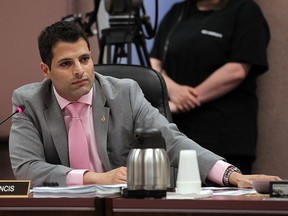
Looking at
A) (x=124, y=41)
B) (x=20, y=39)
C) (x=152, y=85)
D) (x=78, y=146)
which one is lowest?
(x=78, y=146)

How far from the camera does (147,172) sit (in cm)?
185

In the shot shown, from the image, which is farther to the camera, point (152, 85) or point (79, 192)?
point (152, 85)

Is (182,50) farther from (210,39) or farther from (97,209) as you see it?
(97,209)

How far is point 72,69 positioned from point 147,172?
1039 millimetres

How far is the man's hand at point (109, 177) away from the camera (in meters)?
2.35

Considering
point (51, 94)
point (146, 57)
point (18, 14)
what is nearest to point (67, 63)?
point (51, 94)

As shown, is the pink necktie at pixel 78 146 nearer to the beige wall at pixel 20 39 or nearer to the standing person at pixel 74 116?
the standing person at pixel 74 116

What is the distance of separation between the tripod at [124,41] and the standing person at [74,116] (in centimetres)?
91

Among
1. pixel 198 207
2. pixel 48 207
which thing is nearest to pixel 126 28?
pixel 48 207

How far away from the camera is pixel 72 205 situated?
1779mm

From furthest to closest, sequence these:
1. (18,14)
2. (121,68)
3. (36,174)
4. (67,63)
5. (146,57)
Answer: (18,14) < (146,57) < (121,68) < (67,63) < (36,174)

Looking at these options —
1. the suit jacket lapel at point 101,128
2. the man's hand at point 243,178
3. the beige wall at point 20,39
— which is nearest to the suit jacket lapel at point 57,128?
the suit jacket lapel at point 101,128

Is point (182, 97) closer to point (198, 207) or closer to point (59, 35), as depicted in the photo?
point (59, 35)

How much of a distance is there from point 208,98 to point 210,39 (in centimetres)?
32
